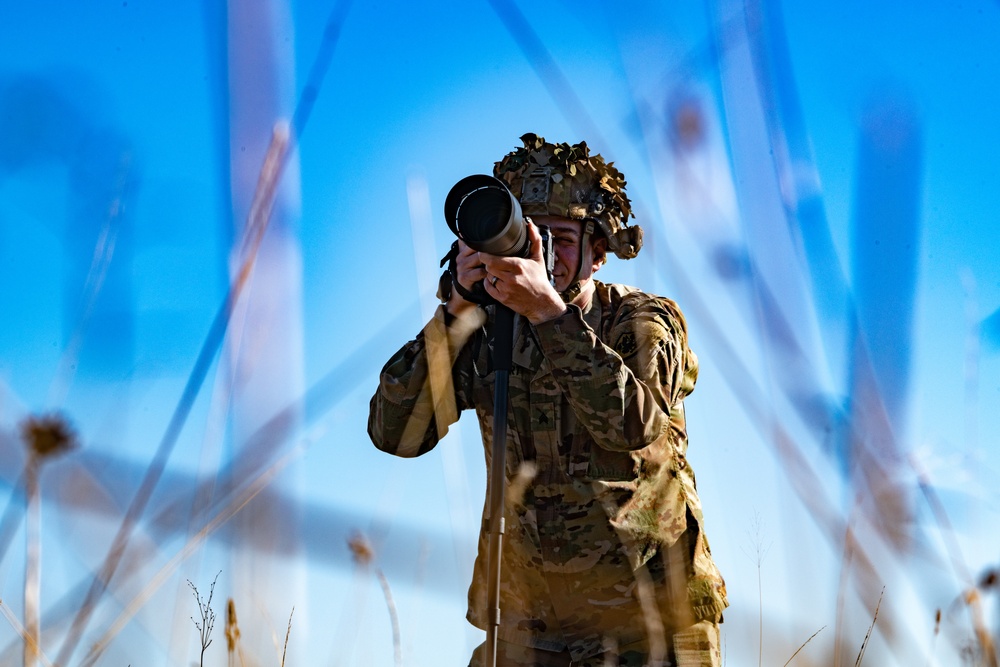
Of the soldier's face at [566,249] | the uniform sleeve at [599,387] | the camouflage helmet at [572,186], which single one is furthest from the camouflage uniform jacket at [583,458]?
the camouflage helmet at [572,186]

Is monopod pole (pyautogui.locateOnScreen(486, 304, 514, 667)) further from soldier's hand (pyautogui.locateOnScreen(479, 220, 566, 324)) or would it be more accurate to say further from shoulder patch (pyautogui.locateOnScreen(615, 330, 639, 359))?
shoulder patch (pyautogui.locateOnScreen(615, 330, 639, 359))

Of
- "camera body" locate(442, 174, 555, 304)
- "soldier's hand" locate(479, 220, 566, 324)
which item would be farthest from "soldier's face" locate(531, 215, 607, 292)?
"camera body" locate(442, 174, 555, 304)

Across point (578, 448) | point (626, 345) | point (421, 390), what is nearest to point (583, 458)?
point (578, 448)

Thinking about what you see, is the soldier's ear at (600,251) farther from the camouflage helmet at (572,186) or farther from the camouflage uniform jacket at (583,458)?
the camouflage uniform jacket at (583,458)

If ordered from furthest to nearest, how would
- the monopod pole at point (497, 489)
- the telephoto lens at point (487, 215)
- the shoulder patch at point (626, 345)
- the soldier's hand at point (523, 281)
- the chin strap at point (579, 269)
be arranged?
1. the chin strap at point (579, 269)
2. the shoulder patch at point (626, 345)
3. the soldier's hand at point (523, 281)
4. the telephoto lens at point (487, 215)
5. the monopod pole at point (497, 489)

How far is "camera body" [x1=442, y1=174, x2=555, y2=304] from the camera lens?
209cm

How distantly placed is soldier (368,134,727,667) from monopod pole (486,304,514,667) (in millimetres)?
297

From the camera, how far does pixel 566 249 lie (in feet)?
9.23

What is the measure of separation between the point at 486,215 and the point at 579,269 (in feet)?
2.31

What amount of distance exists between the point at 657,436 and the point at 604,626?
1.68 ft

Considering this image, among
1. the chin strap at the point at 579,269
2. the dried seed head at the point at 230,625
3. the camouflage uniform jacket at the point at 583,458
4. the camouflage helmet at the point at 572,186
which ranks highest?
the camouflage helmet at the point at 572,186

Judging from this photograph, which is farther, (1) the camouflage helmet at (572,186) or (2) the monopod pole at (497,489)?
(1) the camouflage helmet at (572,186)

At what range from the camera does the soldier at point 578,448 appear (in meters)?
2.35

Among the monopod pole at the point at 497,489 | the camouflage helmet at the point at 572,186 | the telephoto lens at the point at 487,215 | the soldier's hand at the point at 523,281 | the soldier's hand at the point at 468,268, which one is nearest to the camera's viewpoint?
the monopod pole at the point at 497,489
